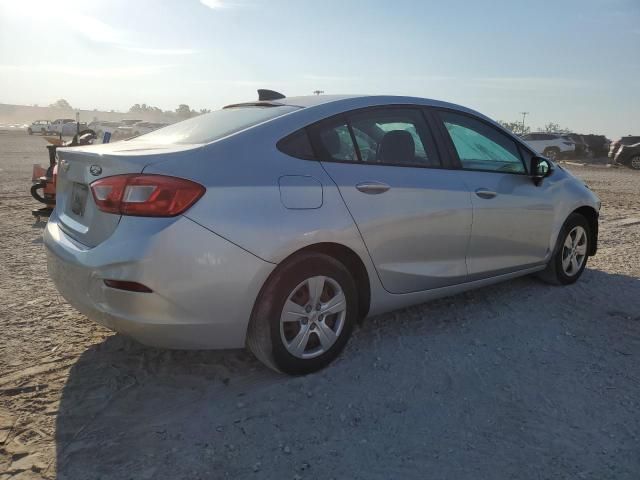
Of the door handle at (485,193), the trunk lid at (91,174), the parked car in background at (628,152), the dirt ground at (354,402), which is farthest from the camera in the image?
the parked car in background at (628,152)

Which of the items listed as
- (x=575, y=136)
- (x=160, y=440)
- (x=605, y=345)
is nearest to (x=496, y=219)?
(x=605, y=345)

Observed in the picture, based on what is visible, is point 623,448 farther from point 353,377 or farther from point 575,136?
point 575,136

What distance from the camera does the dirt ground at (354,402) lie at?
7.88 feet

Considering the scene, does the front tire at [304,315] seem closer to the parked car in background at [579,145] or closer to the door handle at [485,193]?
the door handle at [485,193]

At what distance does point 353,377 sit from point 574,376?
133cm

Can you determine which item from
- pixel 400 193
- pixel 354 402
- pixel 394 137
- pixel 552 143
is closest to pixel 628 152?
pixel 552 143

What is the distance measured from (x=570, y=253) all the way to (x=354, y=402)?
9.88 ft

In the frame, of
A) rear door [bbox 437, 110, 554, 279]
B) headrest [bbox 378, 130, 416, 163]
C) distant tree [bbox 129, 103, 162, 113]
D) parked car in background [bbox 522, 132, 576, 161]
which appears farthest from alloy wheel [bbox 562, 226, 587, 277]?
distant tree [bbox 129, 103, 162, 113]

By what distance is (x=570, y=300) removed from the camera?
15.0 feet

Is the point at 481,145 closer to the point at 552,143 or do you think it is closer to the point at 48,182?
the point at 48,182

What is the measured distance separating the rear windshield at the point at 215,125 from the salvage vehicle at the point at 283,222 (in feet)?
0.07

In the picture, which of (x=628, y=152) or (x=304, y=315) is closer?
(x=304, y=315)

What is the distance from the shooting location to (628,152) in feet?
77.8

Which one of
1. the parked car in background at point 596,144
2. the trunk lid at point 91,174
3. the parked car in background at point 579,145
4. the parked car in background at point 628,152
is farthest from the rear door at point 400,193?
the parked car in background at point 596,144
